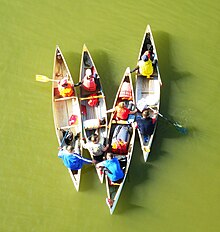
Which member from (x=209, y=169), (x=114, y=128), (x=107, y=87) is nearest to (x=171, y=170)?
(x=209, y=169)

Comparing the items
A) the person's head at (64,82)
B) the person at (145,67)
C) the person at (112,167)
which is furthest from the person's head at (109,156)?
the person at (145,67)

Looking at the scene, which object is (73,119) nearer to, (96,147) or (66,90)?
(66,90)

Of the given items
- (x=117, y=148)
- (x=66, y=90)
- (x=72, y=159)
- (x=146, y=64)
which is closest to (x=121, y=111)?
(x=117, y=148)

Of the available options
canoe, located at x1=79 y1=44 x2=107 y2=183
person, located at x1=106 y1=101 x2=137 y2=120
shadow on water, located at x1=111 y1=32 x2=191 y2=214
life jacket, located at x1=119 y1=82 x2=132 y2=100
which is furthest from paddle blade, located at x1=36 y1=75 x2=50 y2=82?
shadow on water, located at x1=111 y1=32 x2=191 y2=214

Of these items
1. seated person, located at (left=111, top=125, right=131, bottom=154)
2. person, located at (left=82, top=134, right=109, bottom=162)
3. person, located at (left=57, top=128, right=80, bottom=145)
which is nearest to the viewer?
person, located at (left=82, top=134, right=109, bottom=162)

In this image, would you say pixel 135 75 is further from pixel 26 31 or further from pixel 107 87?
pixel 26 31

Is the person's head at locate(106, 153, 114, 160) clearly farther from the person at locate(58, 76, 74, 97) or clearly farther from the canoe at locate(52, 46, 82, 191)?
the person at locate(58, 76, 74, 97)

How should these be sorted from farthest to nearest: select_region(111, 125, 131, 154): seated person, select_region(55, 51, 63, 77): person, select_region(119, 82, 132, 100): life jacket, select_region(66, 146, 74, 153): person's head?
select_region(55, 51, 63, 77): person
select_region(119, 82, 132, 100): life jacket
select_region(111, 125, 131, 154): seated person
select_region(66, 146, 74, 153): person's head
